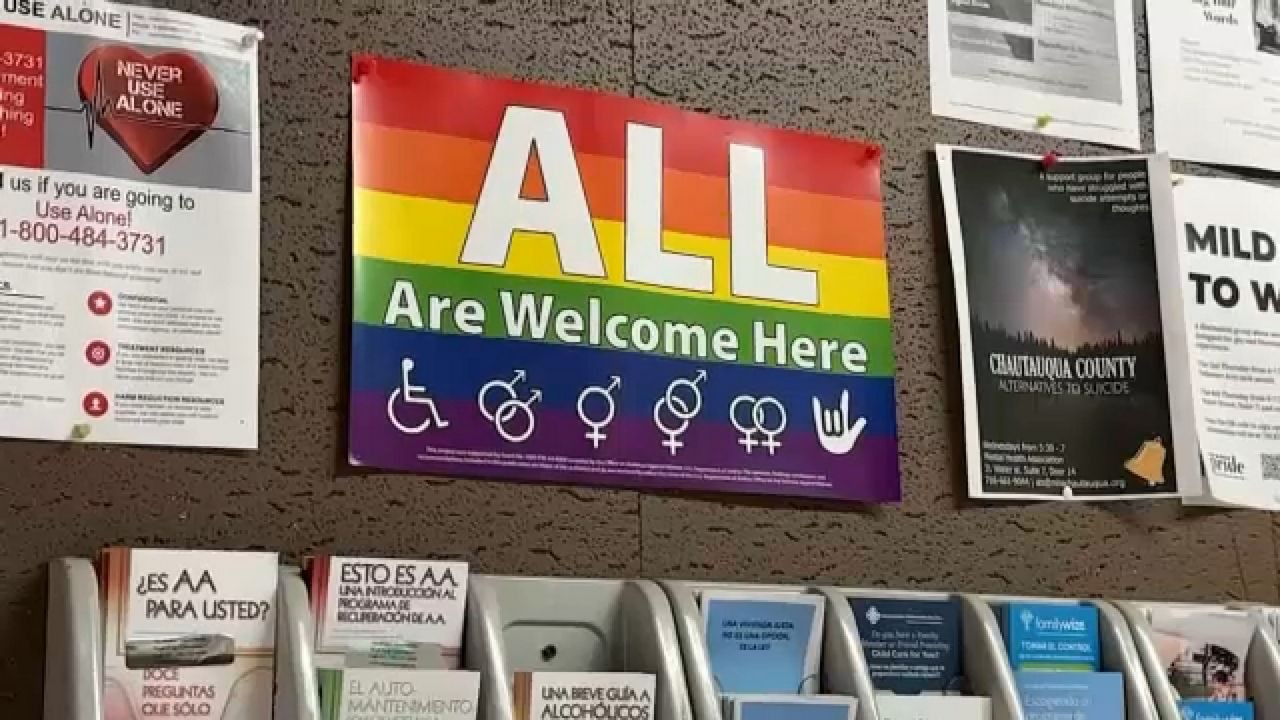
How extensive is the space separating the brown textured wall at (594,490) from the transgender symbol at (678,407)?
0.07m

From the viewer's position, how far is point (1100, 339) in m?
2.01

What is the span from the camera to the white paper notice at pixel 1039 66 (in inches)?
79.0

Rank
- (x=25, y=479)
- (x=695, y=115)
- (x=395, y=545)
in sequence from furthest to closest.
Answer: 1. (x=695, y=115)
2. (x=395, y=545)
3. (x=25, y=479)

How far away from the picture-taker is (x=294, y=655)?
4.53 feet

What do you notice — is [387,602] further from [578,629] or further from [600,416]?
[600,416]

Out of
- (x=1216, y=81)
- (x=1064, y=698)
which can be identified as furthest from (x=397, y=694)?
(x=1216, y=81)

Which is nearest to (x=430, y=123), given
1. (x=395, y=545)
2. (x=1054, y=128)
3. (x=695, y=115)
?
(x=695, y=115)

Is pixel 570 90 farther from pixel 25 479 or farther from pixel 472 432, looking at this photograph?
pixel 25 479

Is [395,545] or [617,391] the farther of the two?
[617,391]

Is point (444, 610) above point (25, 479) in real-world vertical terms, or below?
below

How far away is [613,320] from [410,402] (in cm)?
24

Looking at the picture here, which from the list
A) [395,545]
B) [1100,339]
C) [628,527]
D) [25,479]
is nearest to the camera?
[25,479]

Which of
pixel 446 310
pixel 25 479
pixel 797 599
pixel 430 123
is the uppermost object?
pixel 430 123

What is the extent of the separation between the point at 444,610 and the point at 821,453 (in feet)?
1.65
